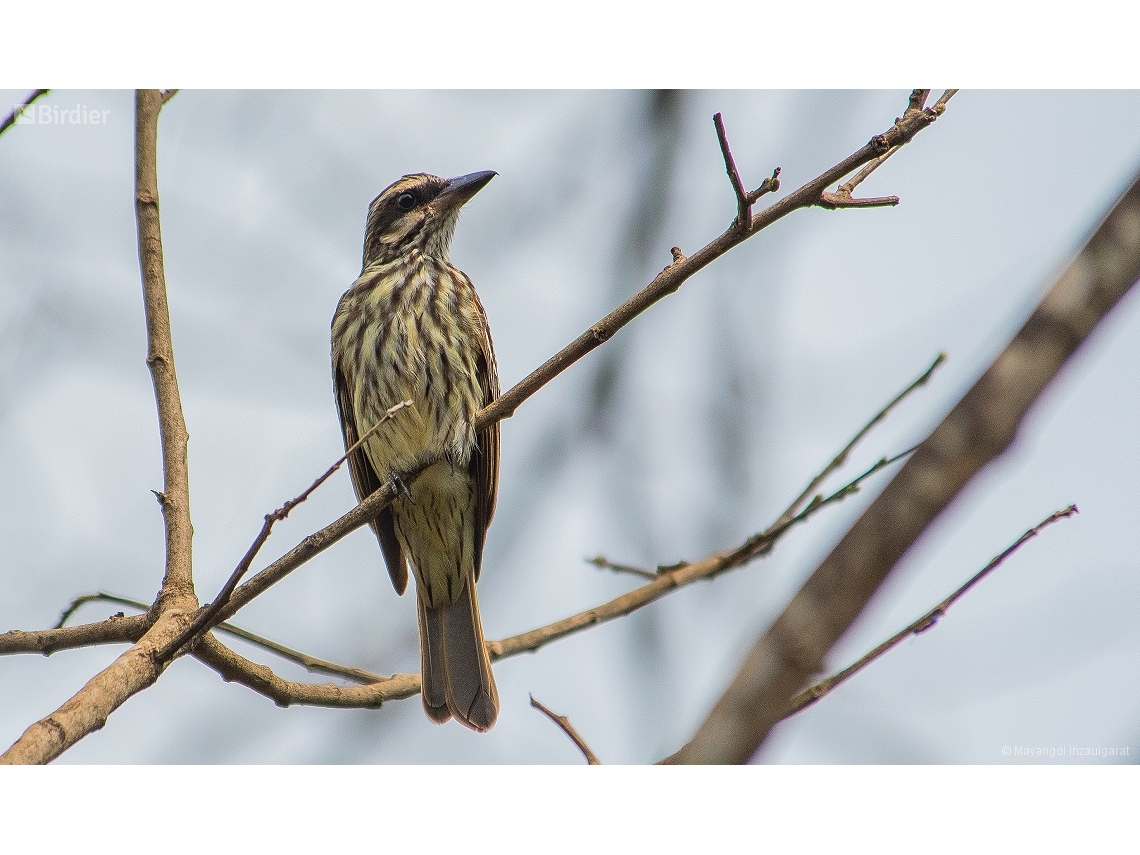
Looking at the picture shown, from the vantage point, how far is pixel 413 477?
4.08 meters

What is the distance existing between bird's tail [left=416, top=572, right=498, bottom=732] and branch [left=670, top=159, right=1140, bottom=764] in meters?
2.22

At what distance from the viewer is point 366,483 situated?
441 centimetres

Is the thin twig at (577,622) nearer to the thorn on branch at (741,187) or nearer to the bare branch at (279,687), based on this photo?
the bare branch at (279,687)

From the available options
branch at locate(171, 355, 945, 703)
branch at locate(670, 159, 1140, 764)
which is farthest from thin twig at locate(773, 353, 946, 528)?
branch at locate(670, 159, 1140, 764)

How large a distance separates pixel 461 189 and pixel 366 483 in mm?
1202

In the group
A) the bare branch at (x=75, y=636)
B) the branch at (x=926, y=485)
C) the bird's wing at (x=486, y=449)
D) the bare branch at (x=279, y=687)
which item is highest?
the bird's wing at (x=486, y=449)

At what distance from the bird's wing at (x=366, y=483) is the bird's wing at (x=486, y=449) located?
367 millimetres

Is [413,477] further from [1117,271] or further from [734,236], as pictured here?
[1117,271]

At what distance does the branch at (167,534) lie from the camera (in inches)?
88.7

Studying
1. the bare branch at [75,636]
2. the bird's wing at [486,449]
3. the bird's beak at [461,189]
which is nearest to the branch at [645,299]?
the bare branch at [75,636]

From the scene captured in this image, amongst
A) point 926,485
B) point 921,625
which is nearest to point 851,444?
point 921,625

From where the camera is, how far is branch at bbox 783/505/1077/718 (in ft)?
8.25

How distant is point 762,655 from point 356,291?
10.1ft

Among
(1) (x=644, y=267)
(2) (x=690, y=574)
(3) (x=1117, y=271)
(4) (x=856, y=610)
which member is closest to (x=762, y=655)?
(4) (x=856, y=610)
